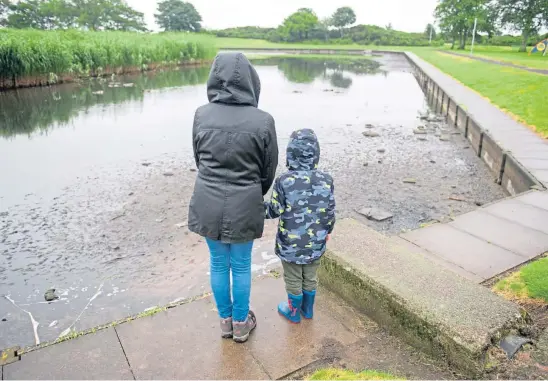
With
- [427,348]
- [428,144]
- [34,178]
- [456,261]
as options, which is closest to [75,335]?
[427,348]

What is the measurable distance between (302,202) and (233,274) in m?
0.67

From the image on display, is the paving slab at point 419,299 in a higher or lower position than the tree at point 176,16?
lower

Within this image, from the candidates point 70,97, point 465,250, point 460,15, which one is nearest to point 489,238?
point 465,250

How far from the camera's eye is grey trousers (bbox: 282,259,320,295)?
2934 mm

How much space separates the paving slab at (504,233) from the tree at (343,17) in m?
99.7

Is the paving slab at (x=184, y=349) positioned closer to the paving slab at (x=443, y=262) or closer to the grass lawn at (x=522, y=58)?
the paving slab at (x=443, y=262)

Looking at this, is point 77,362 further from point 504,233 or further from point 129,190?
point 129,190

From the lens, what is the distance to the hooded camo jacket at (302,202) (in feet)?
9.20

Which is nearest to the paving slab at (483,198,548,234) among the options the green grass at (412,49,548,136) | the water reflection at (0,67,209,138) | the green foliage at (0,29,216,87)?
the green grass at (412,49,548,136)

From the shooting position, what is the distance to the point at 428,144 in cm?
1136

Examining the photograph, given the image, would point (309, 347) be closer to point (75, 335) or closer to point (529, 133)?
point (75, 335)

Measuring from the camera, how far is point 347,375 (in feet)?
8.12

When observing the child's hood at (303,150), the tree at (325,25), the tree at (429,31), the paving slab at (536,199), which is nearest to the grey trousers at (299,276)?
the child's hood at (303,150)

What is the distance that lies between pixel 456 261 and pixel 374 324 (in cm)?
158
